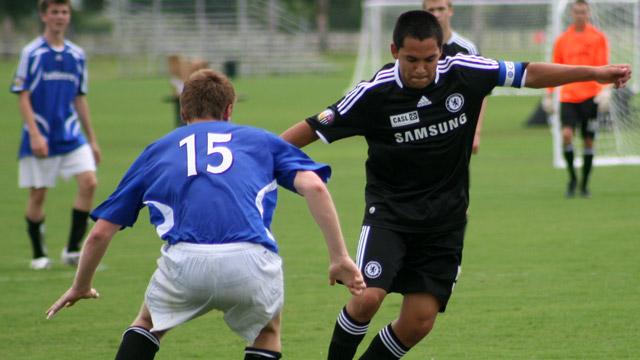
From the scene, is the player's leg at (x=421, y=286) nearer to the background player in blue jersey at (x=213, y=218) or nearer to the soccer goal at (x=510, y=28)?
the background player in blue jersey at (x=213, y=218)

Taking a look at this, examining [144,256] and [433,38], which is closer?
[433,38]

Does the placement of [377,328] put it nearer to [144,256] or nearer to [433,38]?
[433,38]

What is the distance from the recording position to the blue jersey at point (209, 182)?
15.0ft

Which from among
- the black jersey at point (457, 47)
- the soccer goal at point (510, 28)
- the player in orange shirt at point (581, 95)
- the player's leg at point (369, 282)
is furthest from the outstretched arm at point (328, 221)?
the soccer goal at point (510, 28)

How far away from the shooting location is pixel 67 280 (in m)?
9.29

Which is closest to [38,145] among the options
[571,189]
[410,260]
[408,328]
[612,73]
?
[410,260]

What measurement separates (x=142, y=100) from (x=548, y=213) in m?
22.9

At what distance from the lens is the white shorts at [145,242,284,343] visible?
178 inches

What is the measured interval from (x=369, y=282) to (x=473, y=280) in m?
3.64

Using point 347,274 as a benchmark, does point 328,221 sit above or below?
above

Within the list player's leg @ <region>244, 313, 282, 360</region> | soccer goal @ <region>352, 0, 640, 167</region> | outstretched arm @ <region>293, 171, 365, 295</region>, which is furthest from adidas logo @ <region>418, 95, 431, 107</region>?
soccer goal @ <region>352, 0, 640, 167</region>

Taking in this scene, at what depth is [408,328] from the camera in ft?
18.3

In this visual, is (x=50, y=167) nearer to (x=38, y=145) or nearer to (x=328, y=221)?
→ (x=38, y=145)

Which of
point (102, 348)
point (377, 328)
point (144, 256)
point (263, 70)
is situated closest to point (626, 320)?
point (377, 328)
